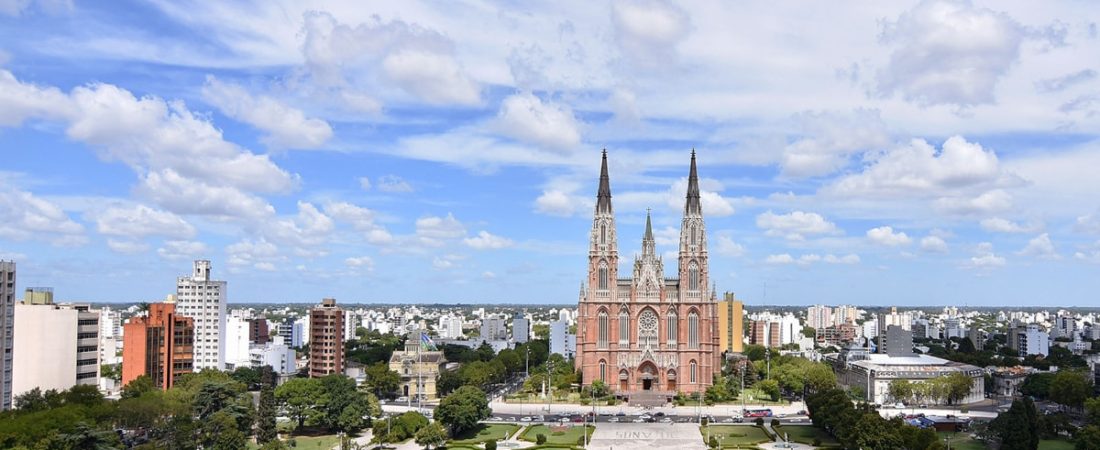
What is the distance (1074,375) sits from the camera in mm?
118625

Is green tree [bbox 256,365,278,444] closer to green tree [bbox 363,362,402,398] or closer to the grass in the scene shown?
the grass

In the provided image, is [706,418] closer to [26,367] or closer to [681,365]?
[681,365]

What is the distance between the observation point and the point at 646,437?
9269cm

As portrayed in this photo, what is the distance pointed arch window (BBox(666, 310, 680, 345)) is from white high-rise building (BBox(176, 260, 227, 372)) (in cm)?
6378

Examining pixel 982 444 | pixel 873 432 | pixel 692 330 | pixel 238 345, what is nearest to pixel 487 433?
pixel 873 432

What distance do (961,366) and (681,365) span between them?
3770 centimetres

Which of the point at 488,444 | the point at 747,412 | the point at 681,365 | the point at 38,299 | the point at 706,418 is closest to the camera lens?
the point at 488,444

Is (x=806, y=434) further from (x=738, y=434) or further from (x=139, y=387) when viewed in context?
(x=139, y=387)

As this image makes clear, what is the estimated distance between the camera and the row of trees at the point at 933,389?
4808 inches

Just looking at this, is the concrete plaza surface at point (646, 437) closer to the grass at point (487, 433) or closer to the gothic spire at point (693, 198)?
the grass at point (487, 433)

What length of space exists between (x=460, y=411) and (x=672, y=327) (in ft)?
143

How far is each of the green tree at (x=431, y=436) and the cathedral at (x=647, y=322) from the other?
44.0 metres

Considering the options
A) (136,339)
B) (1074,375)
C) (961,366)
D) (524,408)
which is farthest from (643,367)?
(136,339)

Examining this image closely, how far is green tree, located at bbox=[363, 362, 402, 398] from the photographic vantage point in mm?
129500
